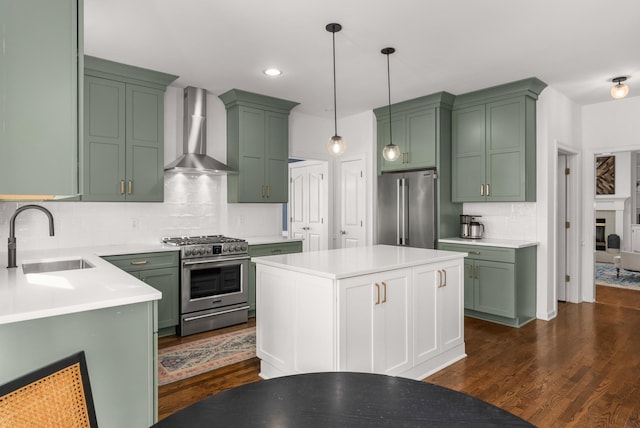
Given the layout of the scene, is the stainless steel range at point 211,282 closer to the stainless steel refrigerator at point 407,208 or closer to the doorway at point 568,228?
the stainless steel refrigerator at point 407,208

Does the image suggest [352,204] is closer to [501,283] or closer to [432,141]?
[432,141]

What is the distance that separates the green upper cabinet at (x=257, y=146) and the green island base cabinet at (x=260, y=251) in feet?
2.08

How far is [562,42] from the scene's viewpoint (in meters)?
3.36

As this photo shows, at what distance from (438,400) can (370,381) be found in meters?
0.21

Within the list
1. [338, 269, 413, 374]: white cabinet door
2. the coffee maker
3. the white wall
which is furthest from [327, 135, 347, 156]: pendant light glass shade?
the white wall

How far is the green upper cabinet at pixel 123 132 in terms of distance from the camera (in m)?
3.76

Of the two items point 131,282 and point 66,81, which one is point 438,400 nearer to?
point 131,282

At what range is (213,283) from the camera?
Answer: 4137 mm

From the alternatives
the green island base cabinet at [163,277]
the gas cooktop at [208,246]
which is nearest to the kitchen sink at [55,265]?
the green island base cabinet at [163,277]

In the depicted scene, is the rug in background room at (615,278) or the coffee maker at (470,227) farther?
the rug in background room at (615,278)

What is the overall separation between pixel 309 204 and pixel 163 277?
306 centimetres

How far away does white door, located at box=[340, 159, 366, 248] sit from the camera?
5875 millimetres

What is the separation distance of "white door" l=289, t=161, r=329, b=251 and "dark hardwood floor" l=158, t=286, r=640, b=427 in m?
2.37

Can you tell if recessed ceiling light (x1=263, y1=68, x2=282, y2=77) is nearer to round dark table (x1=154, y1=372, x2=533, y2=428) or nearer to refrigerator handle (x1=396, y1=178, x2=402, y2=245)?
refrigerator handle (x1=396, y1=178, x2=402, y2=245)
